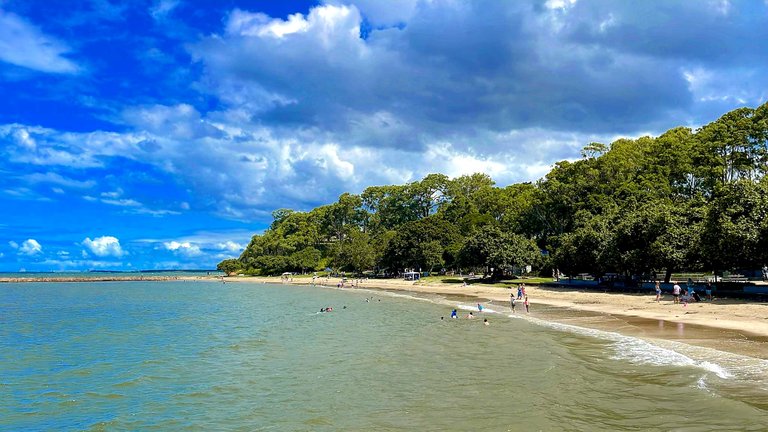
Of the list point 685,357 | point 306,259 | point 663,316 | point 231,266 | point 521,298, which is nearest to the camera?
point 685,357

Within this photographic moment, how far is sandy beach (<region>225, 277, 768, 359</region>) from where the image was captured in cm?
2375

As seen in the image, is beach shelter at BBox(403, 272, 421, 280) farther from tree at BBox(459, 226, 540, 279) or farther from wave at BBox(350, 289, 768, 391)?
wave at BBox(350, 289, 768, 391)

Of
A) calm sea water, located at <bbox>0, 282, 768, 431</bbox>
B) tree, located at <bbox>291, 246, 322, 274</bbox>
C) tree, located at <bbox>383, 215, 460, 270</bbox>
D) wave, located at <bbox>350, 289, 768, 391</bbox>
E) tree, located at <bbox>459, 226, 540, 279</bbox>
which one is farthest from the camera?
tree, located at <bbox>291, 246, 322, 274</bbox>

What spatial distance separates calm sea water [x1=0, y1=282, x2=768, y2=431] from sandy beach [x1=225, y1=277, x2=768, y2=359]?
2.17 meters

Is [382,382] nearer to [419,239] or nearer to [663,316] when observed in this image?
[663,316]

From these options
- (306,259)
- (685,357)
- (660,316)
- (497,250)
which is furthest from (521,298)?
(306,259)

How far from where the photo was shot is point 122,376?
837 inches

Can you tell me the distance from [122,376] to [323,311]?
27020mm

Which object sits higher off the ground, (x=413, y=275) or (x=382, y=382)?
(x=413, y=275)

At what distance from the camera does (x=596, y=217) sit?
6372 cm

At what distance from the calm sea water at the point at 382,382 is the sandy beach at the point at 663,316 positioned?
85.4 inches

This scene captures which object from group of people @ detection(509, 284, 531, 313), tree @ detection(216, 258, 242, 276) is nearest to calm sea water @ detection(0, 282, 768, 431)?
group of people @ detection(509, 284, 531, 313)

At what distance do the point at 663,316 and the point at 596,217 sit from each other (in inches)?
1271

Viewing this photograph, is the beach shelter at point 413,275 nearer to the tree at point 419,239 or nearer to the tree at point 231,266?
the tree at point 419,239
